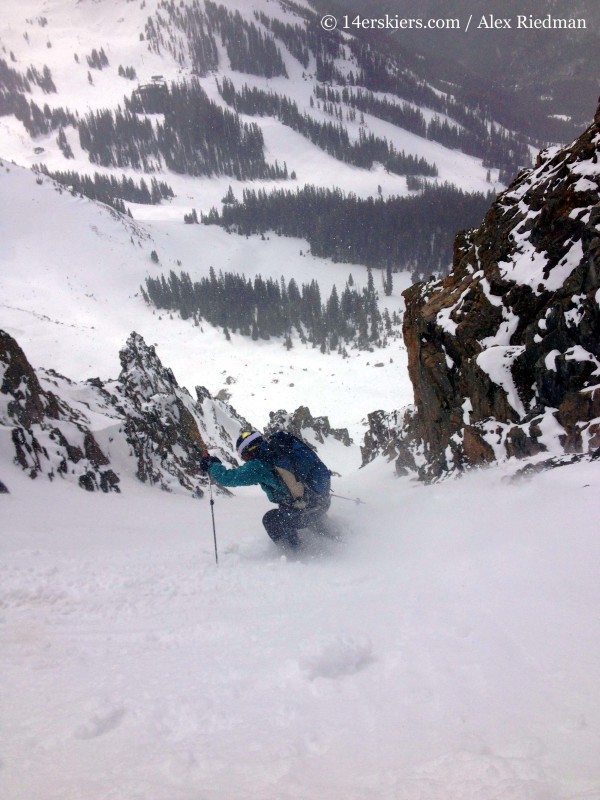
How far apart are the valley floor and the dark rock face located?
2037 mm

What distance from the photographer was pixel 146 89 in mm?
199500

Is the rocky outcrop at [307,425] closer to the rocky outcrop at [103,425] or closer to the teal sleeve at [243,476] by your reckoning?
the rocky outcrop at [103,425]

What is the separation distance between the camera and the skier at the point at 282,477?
22.9 feet

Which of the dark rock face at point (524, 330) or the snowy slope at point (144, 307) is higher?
the dark rock face at point (524, 330)

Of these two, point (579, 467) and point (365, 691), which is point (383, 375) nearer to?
point (579, 467)

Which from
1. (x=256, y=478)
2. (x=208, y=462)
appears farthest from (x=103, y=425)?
(x=256, y=478)

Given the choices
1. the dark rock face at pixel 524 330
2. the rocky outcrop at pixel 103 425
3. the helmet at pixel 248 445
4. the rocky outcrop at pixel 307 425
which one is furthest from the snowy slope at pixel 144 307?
the helmet at pixel 248 445

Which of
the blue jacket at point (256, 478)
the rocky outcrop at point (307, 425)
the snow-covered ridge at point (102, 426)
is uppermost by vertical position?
the blue jacket at point (256, 478)

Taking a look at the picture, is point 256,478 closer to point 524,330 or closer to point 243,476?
point 243,476

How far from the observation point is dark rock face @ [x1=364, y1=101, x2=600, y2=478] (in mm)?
7273

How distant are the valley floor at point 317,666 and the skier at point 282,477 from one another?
0.86m

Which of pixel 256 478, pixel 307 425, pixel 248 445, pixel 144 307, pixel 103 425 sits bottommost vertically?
pixel 144 307

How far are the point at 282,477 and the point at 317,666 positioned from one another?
391 cm

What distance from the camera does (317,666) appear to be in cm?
316
